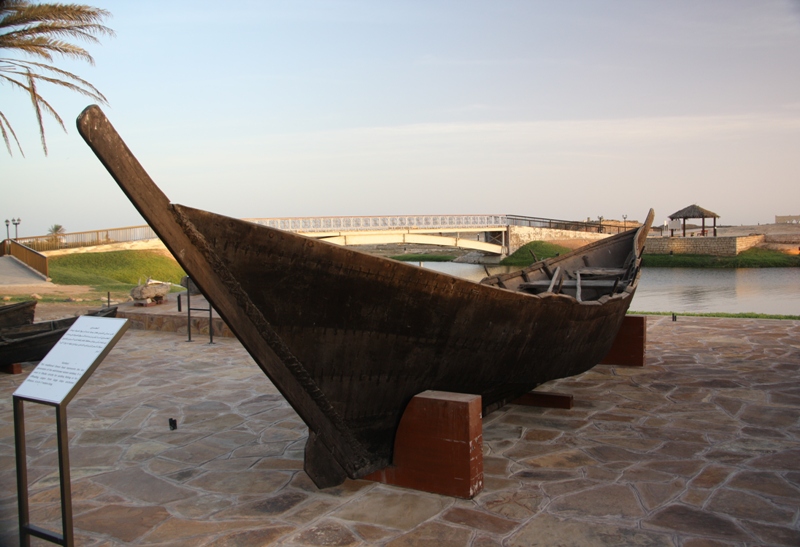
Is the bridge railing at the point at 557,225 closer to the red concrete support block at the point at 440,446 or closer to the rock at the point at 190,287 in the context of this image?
the rock at the point at 190,287

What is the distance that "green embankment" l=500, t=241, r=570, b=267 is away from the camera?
39.1 meters

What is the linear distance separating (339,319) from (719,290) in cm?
2514

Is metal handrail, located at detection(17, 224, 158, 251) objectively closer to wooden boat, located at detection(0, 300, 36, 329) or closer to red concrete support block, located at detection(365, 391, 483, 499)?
wooden boat, located at detection(0, 300, 36, 329)

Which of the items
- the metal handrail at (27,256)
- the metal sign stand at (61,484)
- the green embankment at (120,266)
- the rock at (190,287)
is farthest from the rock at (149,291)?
the green embankment at (120,266)

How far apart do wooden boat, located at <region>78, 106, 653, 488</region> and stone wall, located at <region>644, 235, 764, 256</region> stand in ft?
120

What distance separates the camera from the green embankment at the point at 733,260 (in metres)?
35.6

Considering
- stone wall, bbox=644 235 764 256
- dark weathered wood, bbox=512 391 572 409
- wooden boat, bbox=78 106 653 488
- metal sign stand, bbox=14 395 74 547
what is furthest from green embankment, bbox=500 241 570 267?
metal sign stand, bbox=14 395 74 547

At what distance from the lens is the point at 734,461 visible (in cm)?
412

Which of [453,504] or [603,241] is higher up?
[603,241]

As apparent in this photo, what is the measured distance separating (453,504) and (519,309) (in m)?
1.32

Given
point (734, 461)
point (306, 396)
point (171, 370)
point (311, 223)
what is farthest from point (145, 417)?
point (311, 223)

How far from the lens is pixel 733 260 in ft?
117

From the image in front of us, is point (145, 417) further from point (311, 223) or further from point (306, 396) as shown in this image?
point (311, 223)

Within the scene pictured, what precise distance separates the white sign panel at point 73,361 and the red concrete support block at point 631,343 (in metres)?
5.78
